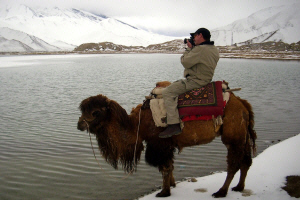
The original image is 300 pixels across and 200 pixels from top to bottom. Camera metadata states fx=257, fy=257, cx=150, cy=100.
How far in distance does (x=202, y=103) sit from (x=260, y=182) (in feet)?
6.62

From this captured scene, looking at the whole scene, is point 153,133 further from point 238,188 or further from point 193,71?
point 238,188

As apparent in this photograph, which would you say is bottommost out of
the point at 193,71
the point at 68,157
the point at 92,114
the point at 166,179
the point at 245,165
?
the point at 68,157

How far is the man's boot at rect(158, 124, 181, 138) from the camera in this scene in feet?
12.7

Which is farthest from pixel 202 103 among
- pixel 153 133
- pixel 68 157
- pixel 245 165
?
pixel 68 157

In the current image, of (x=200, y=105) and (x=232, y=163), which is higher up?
(x=200, y=105)

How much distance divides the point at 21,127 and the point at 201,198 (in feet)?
24.1

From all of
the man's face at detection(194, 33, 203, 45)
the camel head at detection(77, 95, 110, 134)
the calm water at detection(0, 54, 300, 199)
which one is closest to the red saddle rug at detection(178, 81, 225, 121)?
the man's face at detection(194, 33, 203, 45)

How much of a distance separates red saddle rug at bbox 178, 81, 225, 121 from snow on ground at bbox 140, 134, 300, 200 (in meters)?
1.43

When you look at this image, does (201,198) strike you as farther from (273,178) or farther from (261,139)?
(261,139)

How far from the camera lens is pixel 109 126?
13.8ft

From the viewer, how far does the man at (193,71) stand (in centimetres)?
378

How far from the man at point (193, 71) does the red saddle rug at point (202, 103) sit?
102 millimetres

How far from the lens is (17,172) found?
594 centimetres

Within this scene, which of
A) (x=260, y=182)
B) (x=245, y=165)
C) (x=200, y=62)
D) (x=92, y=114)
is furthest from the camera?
(x=260, y=182)
